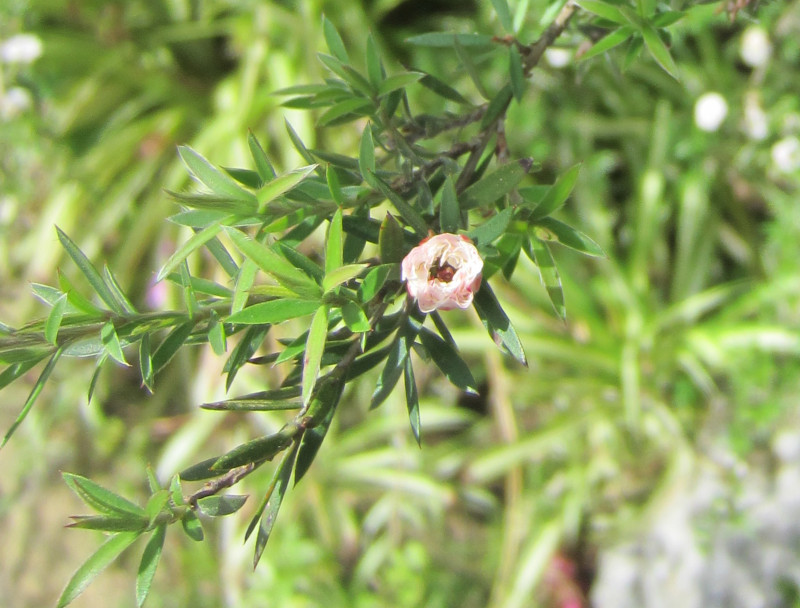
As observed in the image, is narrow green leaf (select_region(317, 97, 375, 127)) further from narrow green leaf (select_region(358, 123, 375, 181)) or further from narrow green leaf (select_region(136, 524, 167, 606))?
narrow green leaf (select_region(136, 524, 167, 606))

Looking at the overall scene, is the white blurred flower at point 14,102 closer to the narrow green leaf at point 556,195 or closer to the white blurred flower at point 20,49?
the white blurred flower at point 20,49

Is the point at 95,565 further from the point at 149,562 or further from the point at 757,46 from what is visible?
the point at 757,46

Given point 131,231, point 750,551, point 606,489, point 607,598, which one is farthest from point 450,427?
point 131,231

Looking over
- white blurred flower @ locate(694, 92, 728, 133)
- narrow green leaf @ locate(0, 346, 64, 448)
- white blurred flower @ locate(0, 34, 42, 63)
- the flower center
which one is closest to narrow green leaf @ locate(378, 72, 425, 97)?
the flower center

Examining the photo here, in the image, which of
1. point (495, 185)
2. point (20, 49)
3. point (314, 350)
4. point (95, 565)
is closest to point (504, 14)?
point (495, 185)

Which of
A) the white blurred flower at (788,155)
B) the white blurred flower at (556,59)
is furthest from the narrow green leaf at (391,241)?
the white blurred flower at (788,155)
